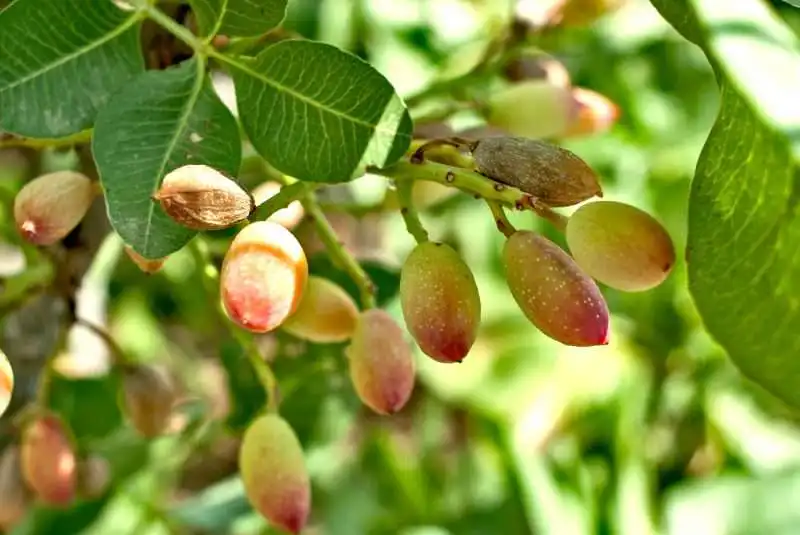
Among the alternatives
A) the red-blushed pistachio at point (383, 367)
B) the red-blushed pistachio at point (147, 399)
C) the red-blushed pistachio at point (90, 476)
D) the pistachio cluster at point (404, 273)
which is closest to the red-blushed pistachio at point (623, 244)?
the pistachio cluster at point (404, 273)

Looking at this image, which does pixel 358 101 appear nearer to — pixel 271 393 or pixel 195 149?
pixel 195 149

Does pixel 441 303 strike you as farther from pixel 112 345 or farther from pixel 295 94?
pixel 112 345

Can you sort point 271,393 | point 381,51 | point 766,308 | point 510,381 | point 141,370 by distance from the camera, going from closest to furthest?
point 766,308 → point 271,393 → point 141,370 → point 381,51 → point 510,381

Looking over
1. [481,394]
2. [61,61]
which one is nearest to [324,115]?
[61,61]

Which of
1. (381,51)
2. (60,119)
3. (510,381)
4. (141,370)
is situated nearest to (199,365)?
(510,381)

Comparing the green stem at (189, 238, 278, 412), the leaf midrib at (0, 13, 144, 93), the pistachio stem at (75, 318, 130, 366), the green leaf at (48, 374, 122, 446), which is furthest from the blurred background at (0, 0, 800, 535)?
the leaf midrib at (0, 13, 144, 93)

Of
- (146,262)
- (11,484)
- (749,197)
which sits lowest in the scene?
(11,484)
